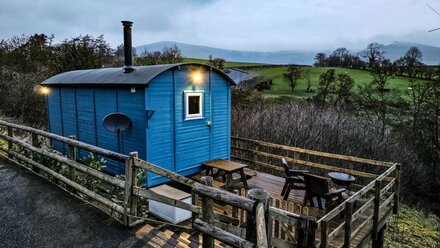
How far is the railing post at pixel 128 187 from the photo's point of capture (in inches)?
152

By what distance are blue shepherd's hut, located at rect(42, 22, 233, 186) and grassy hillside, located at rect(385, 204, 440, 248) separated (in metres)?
5.04

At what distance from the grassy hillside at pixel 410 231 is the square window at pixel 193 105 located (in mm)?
5916

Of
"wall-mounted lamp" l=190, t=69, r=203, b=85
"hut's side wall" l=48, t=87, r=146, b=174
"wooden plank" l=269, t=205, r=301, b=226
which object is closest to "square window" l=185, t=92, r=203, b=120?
"wall-mounted lamp" l=190, t=69, r=203, b=85

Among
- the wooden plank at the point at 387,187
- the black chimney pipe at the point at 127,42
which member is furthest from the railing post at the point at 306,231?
the black chimney pipe at the point at 127,42

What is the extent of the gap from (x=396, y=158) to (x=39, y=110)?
18.4 meters

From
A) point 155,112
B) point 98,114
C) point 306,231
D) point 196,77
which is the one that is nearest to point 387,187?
point 306,231

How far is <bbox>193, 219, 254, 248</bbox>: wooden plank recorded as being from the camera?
2684 mm

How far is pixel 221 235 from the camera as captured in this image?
294 centimetres

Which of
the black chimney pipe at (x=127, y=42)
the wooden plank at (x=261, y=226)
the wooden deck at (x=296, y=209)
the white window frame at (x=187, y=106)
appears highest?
the black chimney pipe at (x=127, y=42)

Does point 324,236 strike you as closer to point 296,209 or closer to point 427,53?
point 296,209

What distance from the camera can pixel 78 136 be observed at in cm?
920

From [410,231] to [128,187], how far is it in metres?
8.01

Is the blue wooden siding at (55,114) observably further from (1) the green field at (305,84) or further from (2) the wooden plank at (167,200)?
(1) the green field at (305,84)

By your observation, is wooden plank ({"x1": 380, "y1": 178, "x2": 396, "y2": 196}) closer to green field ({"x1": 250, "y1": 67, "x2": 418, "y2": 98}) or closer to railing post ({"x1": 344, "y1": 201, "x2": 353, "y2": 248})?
railing post ({"x1": 344, "y1": 201, "x2": 353, "y2": 248})
